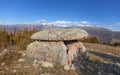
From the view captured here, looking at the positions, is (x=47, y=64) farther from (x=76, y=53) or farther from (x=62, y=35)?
(x=76, y=53)

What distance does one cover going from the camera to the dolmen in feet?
55.5

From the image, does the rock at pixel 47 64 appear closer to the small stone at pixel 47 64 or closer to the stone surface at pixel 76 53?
the small stone at pixel 47 64

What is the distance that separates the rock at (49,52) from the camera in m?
16.8

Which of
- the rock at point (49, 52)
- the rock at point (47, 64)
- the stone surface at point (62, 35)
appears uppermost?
the stone surface at point (62, 35)

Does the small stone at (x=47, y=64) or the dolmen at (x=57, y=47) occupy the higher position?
the dolmen at (x=57, y=47)

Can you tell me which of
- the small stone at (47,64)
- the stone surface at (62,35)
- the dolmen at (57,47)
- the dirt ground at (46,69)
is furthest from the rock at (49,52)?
the small stone at (47,64)

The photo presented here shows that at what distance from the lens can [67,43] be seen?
18562 mm

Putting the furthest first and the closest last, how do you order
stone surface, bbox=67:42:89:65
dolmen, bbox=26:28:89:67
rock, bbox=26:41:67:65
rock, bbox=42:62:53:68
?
stone surface, bbox=67:42:89:65, dolmen, bbox=26:28:89:67, rock, bbox=26:41:67:65, rock, bbox=42:62:53:68

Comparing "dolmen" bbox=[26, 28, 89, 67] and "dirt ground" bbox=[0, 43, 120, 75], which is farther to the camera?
"dolmen" bbox=[26, 28, 89, 67]

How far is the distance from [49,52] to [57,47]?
29.5 inches

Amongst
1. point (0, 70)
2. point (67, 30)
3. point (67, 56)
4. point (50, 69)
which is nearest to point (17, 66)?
point (0, 70)

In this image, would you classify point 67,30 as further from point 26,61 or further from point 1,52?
point 1,52

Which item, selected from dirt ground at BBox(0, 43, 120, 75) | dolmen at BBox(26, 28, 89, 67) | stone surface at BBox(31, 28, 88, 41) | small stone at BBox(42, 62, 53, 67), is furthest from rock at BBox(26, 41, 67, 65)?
small stone at BBox(42, 62, 53, 67)

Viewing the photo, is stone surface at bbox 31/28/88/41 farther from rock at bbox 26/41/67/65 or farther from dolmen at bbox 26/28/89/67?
rock at bbox 26/41/67/65
